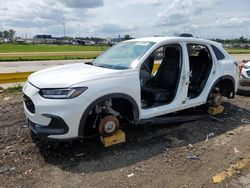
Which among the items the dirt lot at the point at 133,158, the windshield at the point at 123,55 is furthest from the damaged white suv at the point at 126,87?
the dirt lot at the point at 133,158

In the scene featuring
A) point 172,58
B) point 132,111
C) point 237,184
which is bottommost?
point 237,184

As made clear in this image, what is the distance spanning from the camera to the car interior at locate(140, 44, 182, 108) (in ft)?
18.1

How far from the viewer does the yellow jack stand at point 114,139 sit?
466cm

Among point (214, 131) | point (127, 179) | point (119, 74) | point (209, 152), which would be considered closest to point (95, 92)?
point (119, 74)

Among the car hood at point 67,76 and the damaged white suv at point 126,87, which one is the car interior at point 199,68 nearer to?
the damaged white suv at point 126,87

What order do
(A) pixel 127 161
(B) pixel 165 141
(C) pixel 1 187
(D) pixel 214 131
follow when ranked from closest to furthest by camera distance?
(C) pixel 1 187, (A) pixel 127 161, (B) pixel 165 141, (D) pixel 214 131

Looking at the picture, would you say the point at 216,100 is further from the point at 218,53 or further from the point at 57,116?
the point at 57,116

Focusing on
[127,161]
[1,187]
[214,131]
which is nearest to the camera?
[1,187]

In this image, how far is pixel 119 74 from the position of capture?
15.2ft

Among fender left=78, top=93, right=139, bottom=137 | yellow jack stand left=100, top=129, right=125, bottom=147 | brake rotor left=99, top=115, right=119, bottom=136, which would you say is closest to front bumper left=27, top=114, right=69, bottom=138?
fender left=78, top=93, right=139, bottom=137

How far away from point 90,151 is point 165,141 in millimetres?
1348

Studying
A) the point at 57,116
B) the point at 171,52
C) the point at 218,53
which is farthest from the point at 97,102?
the point at 218,53

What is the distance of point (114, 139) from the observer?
4.73m

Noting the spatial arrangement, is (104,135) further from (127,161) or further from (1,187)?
(1,187)
